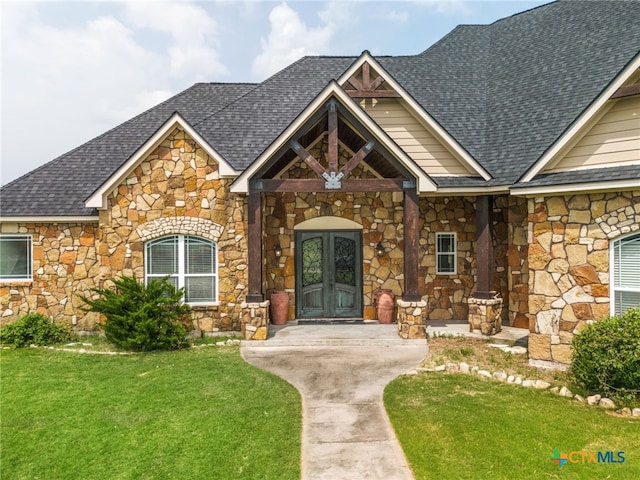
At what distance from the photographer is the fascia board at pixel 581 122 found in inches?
286

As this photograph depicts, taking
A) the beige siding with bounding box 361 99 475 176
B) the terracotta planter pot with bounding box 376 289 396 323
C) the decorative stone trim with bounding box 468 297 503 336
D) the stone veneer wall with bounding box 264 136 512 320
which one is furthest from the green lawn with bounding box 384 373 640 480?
the beige siding with bounding box 361 99 475 176

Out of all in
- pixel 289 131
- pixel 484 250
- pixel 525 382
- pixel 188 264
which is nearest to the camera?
pixel 525 382

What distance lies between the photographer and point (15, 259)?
1136 cm

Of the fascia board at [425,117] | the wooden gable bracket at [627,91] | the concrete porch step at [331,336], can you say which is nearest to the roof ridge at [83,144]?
the fascia board at [425,117]

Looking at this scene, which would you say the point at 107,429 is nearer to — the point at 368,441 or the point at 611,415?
the point at 368,441

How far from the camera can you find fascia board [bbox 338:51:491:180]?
426 inches

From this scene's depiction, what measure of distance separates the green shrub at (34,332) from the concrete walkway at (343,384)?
5.20 meters

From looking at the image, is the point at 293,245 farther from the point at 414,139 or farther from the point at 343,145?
the point at 414,139

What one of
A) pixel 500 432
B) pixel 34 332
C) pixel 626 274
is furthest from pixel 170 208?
pixel 626 274

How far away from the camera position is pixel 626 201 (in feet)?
24.2

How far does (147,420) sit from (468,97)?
1277 centimetres

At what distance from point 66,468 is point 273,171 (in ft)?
26.3

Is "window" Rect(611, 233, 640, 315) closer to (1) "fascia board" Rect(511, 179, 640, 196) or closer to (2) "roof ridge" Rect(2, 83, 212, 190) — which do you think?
(1) "fascia board" Rect(511, 179, 640, 196)

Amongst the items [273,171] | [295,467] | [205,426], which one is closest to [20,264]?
[273,171]
